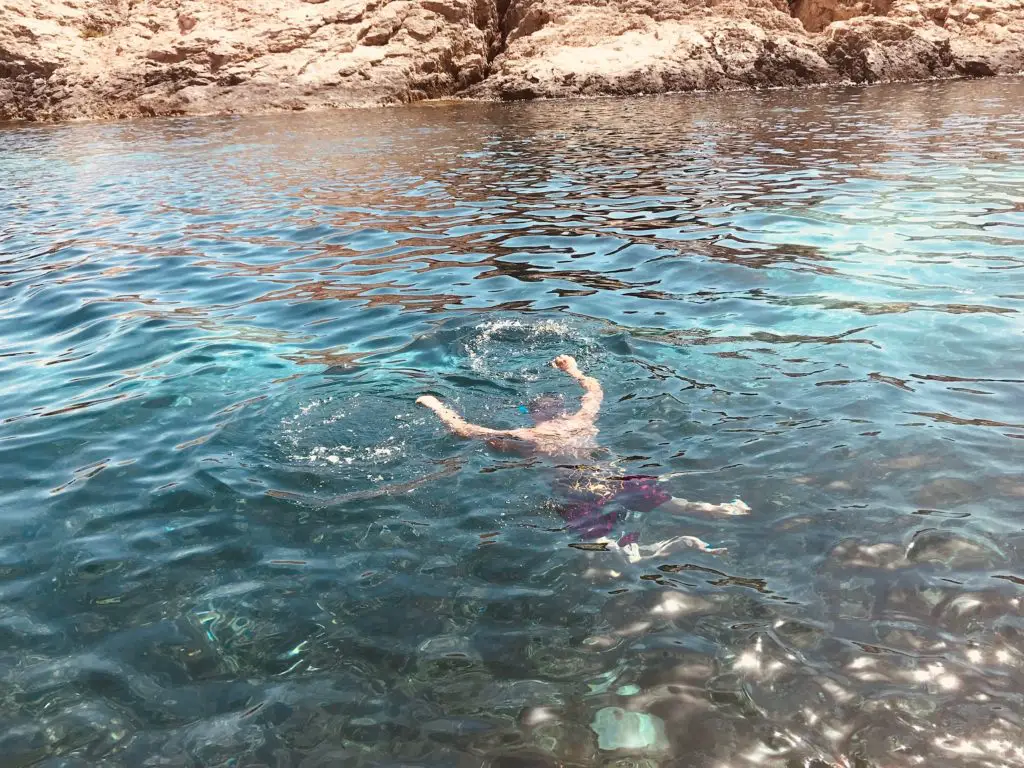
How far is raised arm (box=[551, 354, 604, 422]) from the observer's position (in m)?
5.20

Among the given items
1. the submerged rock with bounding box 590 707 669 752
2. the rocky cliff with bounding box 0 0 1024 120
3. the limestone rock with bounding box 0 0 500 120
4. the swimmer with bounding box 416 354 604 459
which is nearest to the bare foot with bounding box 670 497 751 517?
the swimmer with bounding box 416 354 604 459

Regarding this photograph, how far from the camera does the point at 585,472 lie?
453 cm

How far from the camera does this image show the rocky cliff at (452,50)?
28.9 m

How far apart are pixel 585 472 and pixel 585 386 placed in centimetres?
127

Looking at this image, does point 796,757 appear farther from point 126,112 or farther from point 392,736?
point 126,112

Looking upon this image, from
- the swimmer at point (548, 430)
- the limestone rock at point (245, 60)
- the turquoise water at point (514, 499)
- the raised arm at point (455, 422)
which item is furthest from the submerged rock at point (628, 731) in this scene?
the limestone rock at point (245, 60)

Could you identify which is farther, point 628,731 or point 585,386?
point 585,386

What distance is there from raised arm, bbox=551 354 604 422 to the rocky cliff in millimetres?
26280

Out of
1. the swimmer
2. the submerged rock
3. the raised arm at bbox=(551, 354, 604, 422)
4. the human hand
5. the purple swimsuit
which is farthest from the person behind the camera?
the human hand

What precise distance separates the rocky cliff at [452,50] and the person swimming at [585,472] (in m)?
27.0

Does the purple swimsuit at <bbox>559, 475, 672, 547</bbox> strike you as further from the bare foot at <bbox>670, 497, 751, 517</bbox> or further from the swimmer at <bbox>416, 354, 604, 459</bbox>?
the swimmer at <bbox>416, 354, 604, 459</bbox>

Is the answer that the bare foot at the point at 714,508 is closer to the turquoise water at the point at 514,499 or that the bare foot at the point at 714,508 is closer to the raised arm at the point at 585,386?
the turquoise water at the point at 514,499

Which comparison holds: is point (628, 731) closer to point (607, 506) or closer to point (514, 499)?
point (607, 506)

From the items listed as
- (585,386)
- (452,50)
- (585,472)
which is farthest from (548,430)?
(452,50)
